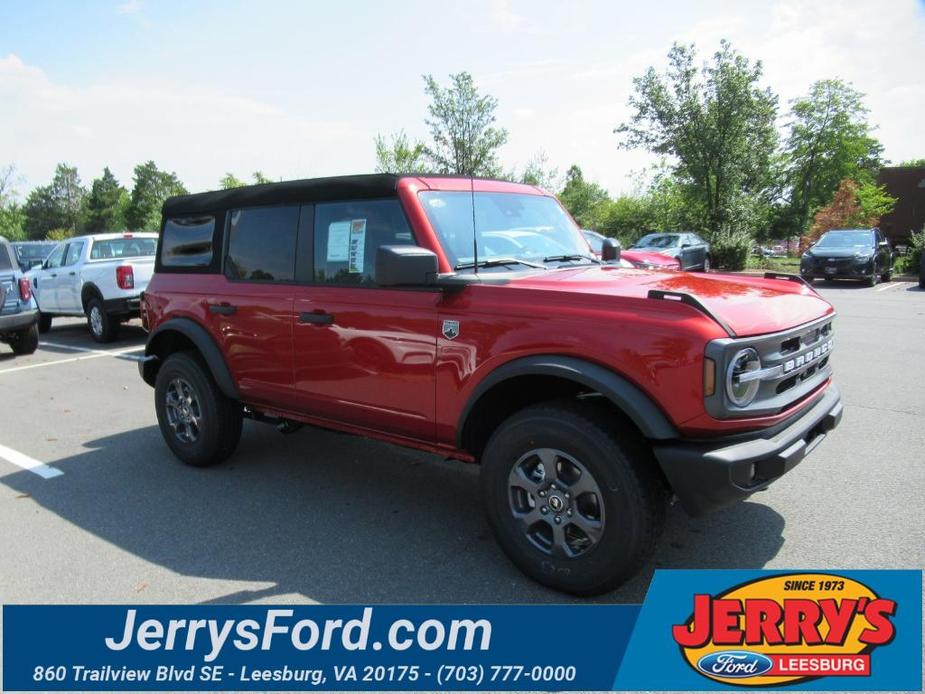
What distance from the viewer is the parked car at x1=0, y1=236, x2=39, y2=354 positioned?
964 centimetres

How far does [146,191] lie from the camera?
290 feet

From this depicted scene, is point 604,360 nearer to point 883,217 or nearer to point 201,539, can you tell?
point 201,539

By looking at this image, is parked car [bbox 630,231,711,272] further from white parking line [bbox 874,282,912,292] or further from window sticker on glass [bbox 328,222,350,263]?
window sticker on glass [bbox 328,222,350,263]

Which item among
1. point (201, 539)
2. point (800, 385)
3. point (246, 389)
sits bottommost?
point (201, 539)

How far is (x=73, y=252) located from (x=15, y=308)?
2407 millimetres

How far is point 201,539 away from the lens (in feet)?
12.1

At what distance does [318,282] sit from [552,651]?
2428 mm

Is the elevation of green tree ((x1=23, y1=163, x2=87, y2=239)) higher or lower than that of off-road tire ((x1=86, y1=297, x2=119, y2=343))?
higher

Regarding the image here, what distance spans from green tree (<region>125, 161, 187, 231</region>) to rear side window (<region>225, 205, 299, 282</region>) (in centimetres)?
7824

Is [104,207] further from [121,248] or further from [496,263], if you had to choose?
[496,263]

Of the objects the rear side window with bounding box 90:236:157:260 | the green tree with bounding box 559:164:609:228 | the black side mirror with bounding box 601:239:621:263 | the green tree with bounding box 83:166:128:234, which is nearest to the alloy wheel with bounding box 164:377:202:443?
the black side mirror with bounding box 601:239:621:263

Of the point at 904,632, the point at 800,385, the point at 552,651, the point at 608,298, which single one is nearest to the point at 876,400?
the point at 800,385

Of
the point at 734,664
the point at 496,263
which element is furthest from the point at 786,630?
the point at 496,263

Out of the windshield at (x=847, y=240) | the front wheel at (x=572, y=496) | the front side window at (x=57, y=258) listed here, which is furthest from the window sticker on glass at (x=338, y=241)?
the windshield at (x=847, y=240)
